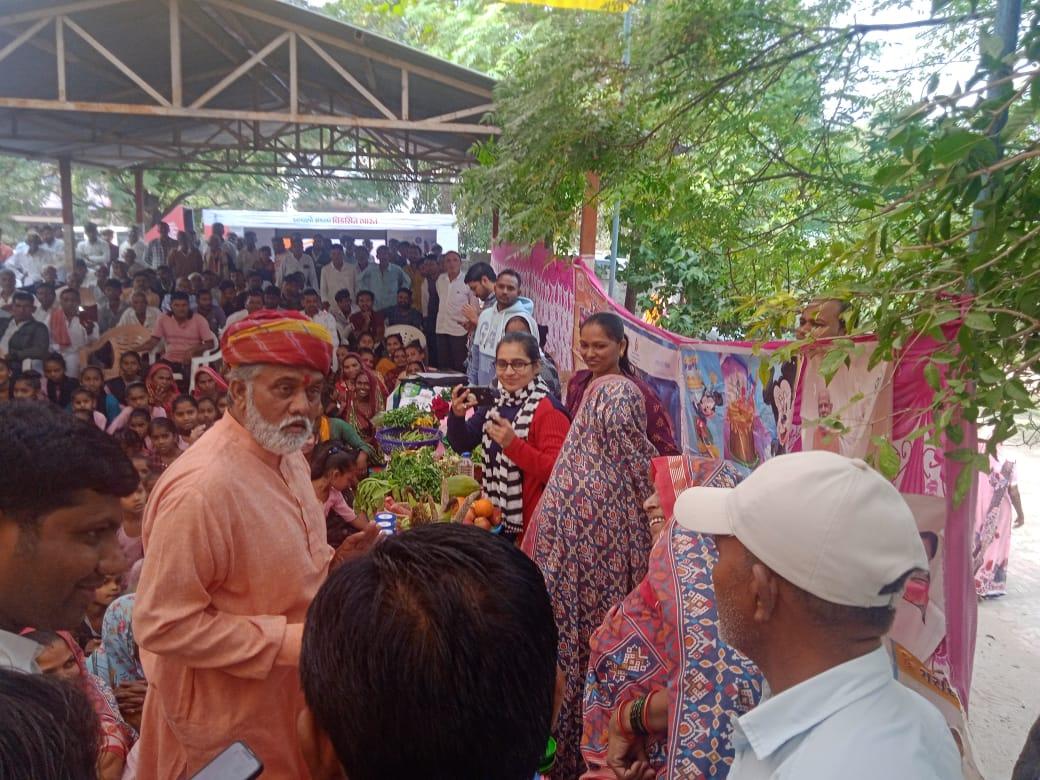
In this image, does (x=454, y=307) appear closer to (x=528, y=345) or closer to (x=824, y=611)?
(x=528, y=345)

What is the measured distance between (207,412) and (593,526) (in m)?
3.37

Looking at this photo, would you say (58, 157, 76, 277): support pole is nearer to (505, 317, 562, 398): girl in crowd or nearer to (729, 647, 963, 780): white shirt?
(505, 317, 562, 398): girl in crowd

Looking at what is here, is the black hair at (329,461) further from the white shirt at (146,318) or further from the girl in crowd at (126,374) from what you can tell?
the white shirt at (146,318)

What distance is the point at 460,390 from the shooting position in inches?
175

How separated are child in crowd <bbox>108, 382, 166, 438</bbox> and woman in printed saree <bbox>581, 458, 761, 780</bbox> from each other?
15.0ft

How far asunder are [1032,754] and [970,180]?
121 centimetres

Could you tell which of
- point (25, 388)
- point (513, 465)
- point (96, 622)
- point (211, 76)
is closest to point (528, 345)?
point (513, 465)

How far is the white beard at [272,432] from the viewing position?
201 centimetres

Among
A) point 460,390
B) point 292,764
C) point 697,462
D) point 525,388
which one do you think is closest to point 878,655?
point 697,462

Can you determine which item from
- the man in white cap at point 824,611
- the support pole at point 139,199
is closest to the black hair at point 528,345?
the man in white cap at point 824,611

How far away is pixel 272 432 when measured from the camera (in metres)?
2.02

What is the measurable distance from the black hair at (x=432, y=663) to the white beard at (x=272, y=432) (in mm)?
1093

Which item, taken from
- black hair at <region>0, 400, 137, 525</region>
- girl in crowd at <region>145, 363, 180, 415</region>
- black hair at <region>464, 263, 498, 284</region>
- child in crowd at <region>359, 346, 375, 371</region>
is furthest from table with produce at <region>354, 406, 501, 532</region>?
black hair at <region>464, 263, 498, 284</region>

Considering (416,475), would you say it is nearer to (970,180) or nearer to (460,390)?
(460,390)
